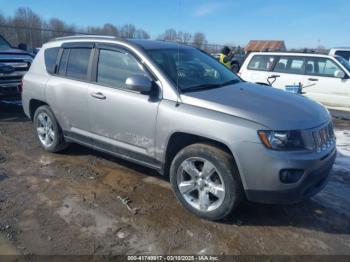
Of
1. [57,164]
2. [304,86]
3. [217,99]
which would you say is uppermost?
[217,99]

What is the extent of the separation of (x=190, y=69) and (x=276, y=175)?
1.82m

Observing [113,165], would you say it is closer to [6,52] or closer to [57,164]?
[57,164]

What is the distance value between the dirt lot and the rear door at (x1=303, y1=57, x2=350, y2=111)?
464 cm

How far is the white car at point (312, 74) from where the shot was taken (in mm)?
9320

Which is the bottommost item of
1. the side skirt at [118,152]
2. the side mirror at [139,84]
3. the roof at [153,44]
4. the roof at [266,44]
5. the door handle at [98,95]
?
the roof at [266,44]

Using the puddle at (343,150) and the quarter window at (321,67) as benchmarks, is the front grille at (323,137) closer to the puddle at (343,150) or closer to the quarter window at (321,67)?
the puddle at (343,150)

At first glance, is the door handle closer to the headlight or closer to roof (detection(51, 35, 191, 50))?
roof (detection(51, 35, 191, 50))

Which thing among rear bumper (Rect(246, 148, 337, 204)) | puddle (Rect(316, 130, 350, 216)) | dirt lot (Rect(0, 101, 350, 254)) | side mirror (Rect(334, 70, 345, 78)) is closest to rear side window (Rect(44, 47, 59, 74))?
dirt lot (Rect(0, 101, 350, 254))

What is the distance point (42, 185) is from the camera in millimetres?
4609

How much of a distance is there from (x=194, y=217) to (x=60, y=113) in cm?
267

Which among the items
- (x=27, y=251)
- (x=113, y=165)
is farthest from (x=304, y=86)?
(x=27, y=251)

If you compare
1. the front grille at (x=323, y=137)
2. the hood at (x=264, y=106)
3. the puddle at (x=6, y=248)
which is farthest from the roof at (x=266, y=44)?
the puddle at (x=6, y=248)

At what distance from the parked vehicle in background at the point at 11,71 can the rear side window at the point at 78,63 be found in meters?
3.86

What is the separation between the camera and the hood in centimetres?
341
